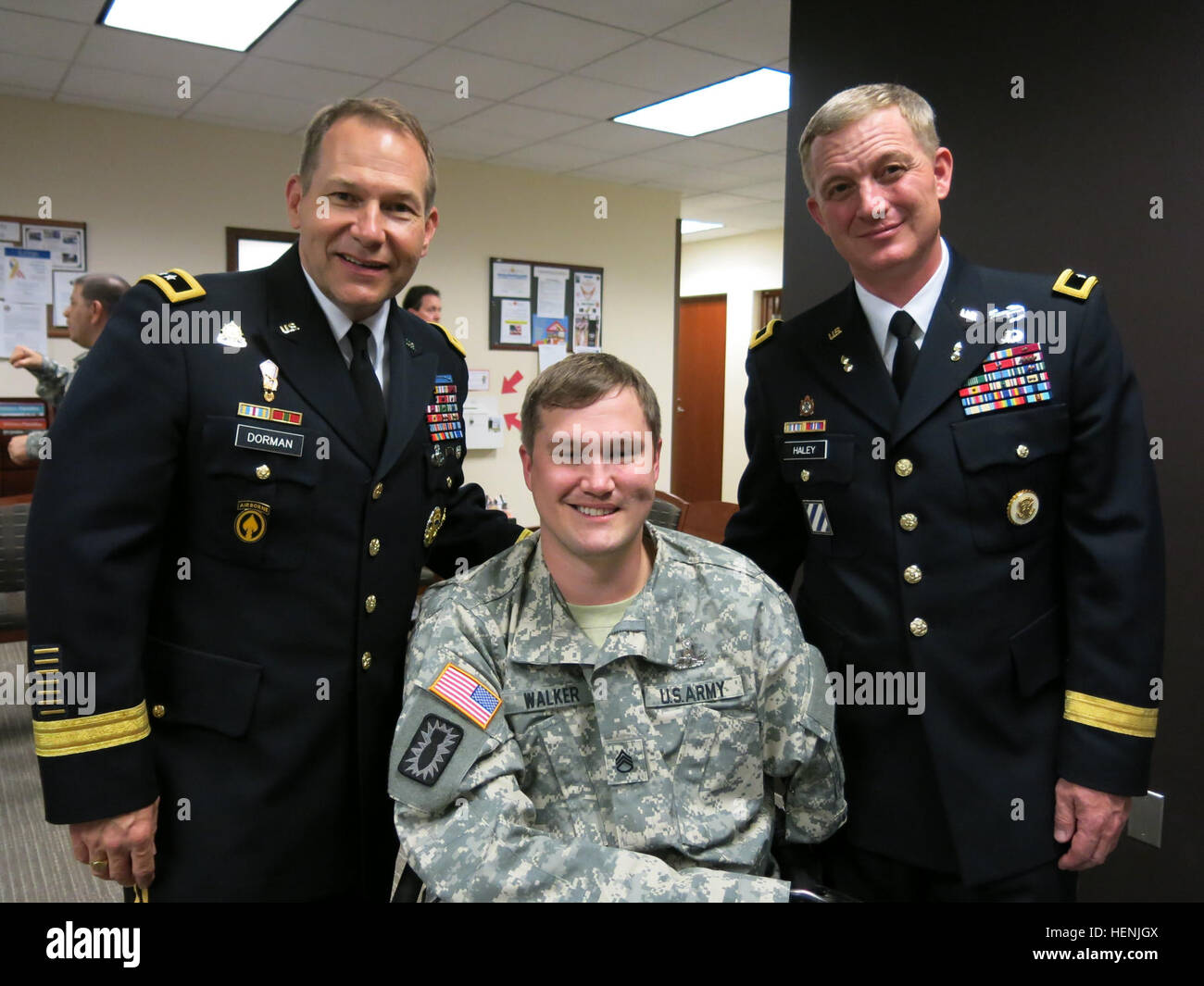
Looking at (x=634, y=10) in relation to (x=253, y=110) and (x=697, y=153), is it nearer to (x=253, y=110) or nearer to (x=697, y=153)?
(x=697, y=153)

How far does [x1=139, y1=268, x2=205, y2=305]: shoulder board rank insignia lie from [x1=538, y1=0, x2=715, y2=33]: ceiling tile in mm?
2796

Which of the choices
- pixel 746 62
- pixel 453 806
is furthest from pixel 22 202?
pixel 453 806

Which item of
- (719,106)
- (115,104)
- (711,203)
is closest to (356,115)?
(719,106)

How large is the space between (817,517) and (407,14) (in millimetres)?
3245

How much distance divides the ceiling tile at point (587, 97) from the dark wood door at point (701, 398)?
172 inches

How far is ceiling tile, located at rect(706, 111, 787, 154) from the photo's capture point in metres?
5.20

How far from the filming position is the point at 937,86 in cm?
229

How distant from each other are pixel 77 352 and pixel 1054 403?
5.49 m

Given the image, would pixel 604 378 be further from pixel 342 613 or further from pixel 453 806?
pixel 453 806

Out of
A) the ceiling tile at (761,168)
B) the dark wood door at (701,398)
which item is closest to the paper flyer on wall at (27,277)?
the ceiling tile at (761,168)

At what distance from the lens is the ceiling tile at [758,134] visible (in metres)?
5.20

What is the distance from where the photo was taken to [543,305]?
6.72 metres

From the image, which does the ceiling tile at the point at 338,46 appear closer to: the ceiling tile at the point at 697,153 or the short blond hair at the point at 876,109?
the ceiling tile at the point at 697,153
